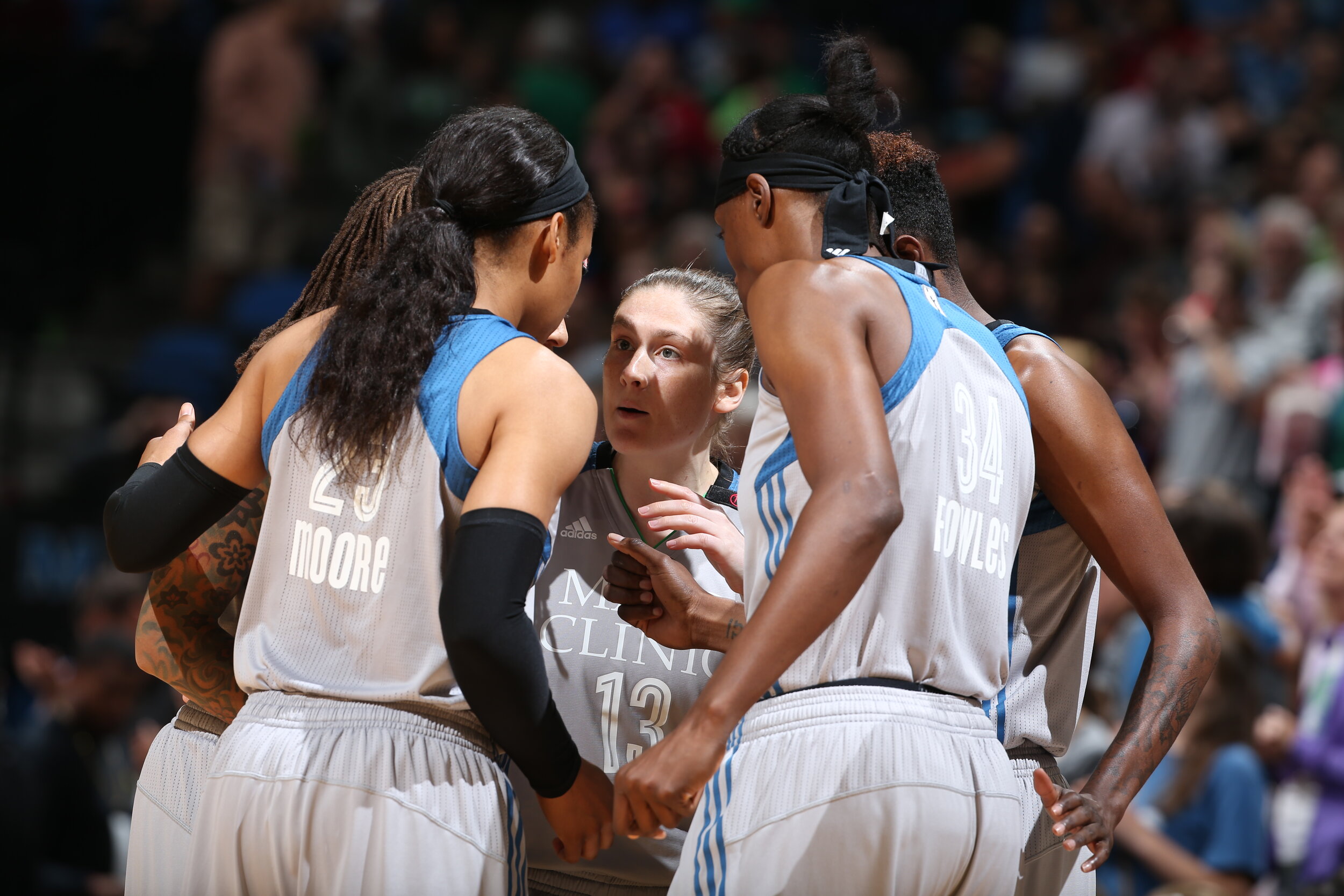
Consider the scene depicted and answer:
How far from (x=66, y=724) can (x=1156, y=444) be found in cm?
518

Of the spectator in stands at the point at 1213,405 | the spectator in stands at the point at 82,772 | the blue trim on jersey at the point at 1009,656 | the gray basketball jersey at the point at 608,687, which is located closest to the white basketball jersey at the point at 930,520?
the blue trim on jersey at the point at 1009,656

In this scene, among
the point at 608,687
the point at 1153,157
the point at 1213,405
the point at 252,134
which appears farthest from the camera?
the point at 252,134

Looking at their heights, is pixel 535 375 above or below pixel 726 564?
above

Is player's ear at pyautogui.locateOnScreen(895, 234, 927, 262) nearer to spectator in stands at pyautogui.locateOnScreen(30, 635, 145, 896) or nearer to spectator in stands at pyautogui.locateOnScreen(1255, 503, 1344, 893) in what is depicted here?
spectator in stands at pyautogui.locateOnScreen(1255, 503, 1344, 893)

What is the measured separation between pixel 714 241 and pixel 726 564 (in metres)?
5.24

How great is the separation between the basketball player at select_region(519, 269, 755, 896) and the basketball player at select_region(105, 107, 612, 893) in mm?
449

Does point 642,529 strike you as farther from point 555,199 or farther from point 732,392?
point 555,199

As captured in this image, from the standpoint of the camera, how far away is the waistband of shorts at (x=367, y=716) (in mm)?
2268

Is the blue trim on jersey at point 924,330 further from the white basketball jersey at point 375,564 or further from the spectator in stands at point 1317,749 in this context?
the spectator in stands at point 1317,749

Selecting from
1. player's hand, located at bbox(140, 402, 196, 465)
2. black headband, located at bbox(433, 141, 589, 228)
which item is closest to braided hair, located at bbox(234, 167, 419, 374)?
player's hand, located at bbox(140, 402, 196, 465)

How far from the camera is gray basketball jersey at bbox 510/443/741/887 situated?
2875mm

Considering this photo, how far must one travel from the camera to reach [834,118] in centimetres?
245

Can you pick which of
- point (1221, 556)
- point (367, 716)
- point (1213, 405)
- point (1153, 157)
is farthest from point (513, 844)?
point (1153, 157)

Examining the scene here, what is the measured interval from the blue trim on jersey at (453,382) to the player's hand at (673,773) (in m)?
0.52
